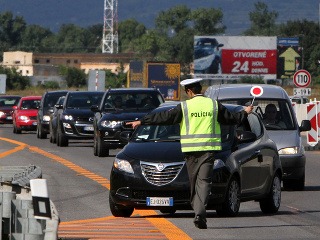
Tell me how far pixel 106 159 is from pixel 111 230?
51.7 ft

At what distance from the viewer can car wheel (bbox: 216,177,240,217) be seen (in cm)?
1648

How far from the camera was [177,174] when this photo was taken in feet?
53.5

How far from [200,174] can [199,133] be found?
1.48ft

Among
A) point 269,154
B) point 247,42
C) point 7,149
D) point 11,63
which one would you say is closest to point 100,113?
point 7,149

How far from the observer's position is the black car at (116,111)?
3136 cm

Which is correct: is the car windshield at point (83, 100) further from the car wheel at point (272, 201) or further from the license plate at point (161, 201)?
the license plate at point (161, 201)

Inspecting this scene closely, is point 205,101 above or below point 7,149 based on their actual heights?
above

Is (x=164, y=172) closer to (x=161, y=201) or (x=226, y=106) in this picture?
(x=161, y=201)

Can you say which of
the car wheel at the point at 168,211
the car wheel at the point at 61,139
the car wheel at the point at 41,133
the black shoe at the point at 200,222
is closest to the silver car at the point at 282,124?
the car wheel at the point at 168,211

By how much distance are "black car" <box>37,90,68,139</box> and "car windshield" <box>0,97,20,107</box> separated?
1848 cm

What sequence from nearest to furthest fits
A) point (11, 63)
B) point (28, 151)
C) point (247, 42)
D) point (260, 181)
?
point (260, 181) → point (28, 151) → point (247, 42) → point (11, 63)

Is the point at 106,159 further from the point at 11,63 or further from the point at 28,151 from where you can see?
the point at 11,63

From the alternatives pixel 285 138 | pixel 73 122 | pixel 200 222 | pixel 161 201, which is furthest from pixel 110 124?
pixel 200 222

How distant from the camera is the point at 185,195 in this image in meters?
16.2
